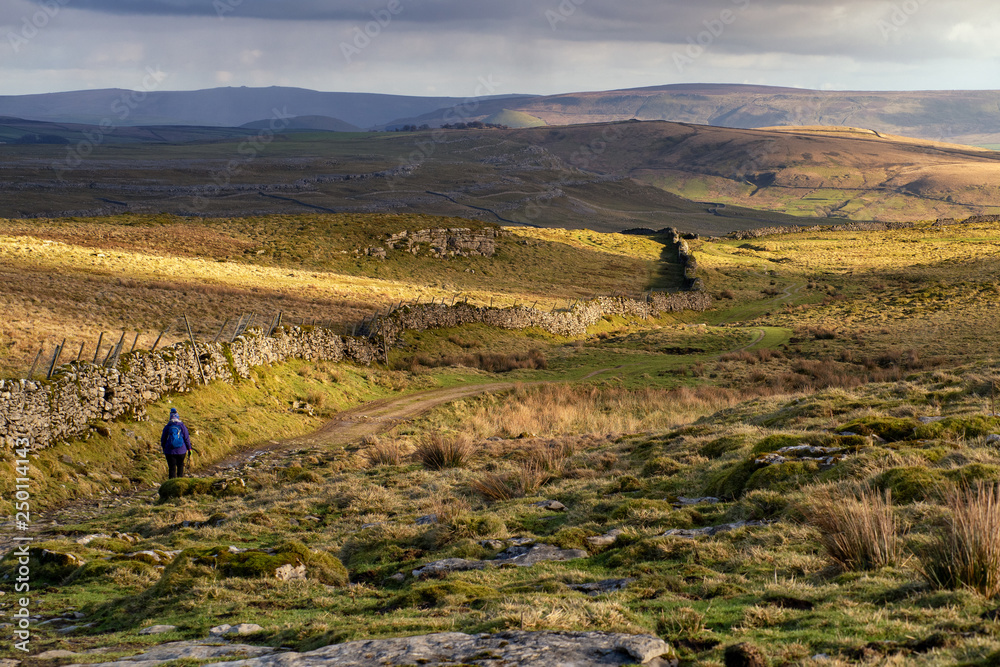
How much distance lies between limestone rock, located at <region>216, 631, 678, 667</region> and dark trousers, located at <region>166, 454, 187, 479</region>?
12.7 meters

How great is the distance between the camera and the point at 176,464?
17.9 m

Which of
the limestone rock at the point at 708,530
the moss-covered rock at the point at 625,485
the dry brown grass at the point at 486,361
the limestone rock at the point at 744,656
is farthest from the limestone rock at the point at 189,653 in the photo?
the dry brown grass at the point at 486,361

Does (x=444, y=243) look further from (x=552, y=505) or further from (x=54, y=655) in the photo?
(x=54, y=655)

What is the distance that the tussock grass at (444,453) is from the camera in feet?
60.4

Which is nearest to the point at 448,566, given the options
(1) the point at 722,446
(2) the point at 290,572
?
(2) the point at 290,572

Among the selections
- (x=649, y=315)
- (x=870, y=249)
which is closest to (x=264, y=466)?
(x=649, y=315)

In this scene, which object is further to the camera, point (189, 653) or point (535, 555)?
point (535, 555)

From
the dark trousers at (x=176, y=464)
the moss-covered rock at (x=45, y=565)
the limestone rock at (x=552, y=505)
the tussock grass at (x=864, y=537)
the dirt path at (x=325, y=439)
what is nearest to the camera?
the tussock grass at (x=864, y=537)

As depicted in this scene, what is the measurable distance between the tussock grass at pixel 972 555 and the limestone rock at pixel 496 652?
9.15 ft

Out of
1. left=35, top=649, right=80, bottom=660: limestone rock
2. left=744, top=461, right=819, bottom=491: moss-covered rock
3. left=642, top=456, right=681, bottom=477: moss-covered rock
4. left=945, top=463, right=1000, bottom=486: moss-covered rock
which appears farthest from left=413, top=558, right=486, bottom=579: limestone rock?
left=945, top=463, right=1000, bottom=486: moss-covered rock

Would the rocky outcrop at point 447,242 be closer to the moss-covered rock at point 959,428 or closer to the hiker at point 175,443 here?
the hiker at point 175,443

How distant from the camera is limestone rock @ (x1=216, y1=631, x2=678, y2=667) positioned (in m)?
5.79

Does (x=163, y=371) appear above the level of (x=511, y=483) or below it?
above

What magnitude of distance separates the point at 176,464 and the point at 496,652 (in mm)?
14021
